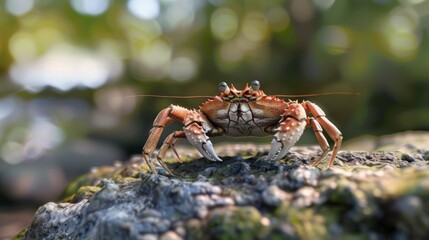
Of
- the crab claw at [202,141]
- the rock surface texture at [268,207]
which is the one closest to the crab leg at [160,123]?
the crab claw at [202,141]

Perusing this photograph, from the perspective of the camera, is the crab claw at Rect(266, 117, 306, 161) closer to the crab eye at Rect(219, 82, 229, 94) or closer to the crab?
the crab

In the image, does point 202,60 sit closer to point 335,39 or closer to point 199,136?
point 335,39

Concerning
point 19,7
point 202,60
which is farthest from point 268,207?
point 19,7

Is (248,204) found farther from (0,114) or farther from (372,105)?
(0,114)

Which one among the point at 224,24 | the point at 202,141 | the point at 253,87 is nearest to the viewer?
the point at 202,141

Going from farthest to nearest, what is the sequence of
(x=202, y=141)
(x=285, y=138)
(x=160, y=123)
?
(x=160, y=123), (x=202, y=141), (x=285, y=138)

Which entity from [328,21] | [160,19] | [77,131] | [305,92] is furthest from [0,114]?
[328,21]

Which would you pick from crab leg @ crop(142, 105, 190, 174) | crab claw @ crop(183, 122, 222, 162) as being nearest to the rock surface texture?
crab claw @ crop(183, 122, 222, 162)
